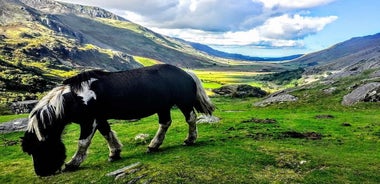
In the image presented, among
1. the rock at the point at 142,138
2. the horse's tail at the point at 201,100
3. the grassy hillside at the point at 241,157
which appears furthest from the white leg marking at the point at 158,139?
the rock at the point at 142,138

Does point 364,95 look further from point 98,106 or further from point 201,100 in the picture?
point 98,106

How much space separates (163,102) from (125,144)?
509 centimetres

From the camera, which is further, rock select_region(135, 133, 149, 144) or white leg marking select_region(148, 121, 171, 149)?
rock select_region(135, 133, 149, 144)

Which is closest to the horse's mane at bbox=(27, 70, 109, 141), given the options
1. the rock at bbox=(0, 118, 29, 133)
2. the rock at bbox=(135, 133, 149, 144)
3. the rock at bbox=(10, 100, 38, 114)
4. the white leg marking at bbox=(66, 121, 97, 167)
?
the white leg marking at bbox=(66, 121, 97, 167)

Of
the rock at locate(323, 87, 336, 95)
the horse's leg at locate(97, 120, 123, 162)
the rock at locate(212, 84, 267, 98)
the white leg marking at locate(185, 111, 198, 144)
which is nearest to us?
the horse's leg at locate(97, 120, 123, 162)

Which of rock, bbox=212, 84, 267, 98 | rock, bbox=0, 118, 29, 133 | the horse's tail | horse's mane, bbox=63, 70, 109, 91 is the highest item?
horse's mane, bbox=63, 70, 109, 91

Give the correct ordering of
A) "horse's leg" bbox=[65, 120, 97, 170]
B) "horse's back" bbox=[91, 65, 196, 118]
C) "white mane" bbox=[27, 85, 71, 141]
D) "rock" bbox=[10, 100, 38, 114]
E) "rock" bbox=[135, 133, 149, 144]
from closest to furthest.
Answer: "white mane" bbox=[27, 85, 71, 141], "horse's leg" bbox=[65, 120, 97, 170], "horse's back" bbox=[91, 65, 196, 118], "rock" bbox=[135, 133, 149, 144], "rock" bbox=[10, 100, 38, 114]

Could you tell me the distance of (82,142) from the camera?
1369 cm

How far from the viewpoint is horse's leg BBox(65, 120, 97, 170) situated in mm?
13641

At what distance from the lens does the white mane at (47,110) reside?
12969mm

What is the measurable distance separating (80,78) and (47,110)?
1.71 meters

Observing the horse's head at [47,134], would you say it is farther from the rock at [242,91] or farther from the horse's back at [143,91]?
the rock at [242,91]

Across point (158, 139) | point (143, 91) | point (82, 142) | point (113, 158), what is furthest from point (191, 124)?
point (82, 142)

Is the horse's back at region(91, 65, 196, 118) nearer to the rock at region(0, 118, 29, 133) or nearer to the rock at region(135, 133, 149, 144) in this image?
the rock at region(135, 133, 149, 144)
